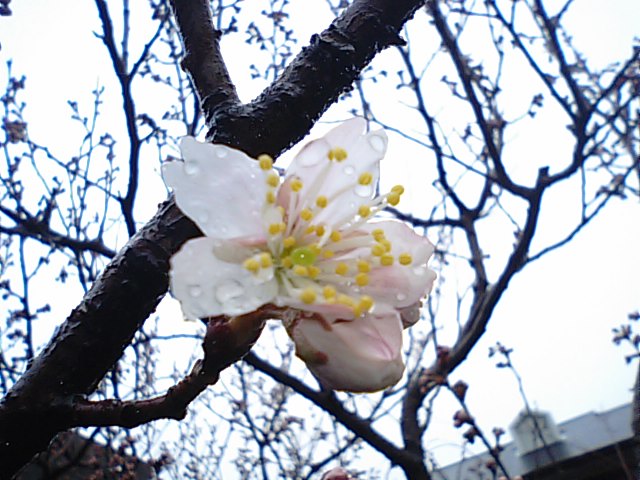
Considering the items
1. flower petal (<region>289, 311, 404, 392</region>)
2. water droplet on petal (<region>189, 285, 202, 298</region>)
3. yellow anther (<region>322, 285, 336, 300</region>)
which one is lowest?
flower petal (<region>289, 311, 404, 392</region>)

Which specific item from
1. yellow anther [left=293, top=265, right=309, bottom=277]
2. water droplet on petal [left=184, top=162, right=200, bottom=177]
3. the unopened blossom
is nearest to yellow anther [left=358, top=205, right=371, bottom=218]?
the unopened blossom

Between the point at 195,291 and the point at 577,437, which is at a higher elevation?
the point at 577,437

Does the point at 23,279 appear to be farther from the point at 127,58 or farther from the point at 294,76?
the point at 294,76

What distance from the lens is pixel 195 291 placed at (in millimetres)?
569

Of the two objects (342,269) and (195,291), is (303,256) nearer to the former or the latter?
(342,269)

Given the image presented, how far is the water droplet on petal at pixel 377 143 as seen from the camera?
2.45ft

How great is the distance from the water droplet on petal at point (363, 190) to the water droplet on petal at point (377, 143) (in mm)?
54

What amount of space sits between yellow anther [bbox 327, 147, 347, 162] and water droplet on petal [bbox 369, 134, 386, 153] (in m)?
0.06

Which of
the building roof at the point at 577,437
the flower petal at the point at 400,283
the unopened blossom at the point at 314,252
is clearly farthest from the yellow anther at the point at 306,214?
the building roof at the point at 577,437

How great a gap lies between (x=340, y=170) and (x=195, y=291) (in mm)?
264

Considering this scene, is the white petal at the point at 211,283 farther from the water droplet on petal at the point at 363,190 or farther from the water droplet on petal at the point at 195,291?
the water droplet on petal at the point at 363,190

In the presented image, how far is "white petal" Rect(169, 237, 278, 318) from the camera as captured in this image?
0.56 metres

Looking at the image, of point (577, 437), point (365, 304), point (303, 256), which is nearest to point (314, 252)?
point (303, 256)

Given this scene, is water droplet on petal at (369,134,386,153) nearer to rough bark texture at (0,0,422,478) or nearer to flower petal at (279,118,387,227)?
flower petal at (279,118,387,227)
